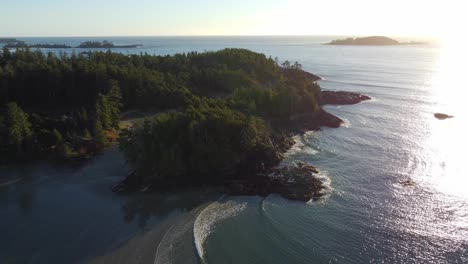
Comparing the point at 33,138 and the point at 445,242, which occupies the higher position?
the point at 33,138

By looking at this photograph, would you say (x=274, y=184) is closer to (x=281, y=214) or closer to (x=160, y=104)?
(x=281, y=214)

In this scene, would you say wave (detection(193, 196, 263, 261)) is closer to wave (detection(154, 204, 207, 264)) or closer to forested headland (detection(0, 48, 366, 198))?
wave (detection(154, 204, 207, 264))

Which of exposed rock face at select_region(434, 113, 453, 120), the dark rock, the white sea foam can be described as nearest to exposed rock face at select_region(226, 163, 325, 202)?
the white sea foam

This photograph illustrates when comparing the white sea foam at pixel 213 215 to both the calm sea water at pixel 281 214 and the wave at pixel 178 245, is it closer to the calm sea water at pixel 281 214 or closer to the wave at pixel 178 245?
the calm sea water at pixel 281 214

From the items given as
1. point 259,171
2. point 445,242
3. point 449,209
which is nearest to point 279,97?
point 259,171

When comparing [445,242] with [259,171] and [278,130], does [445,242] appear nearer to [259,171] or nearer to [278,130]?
[259,171]

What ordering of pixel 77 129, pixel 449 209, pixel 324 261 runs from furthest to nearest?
pixel 77 129
pixel 449 209
pixel 324 261

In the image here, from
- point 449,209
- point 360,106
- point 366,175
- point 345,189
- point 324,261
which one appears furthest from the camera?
point 360,106
